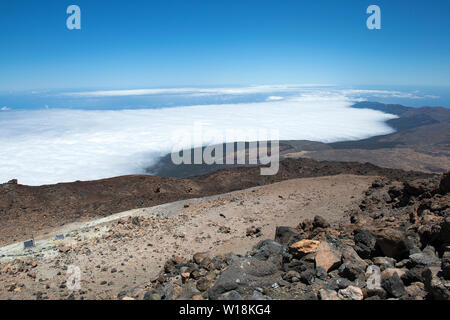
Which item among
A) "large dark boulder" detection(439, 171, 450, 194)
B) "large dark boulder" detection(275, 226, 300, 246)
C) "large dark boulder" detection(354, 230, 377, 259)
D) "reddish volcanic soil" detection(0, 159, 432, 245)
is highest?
"large dark boulder" detection(439, 171, 450, 194)

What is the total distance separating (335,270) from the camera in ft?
15.4

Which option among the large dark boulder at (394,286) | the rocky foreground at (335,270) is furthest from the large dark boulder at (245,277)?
the large dark boulder at (394,286)

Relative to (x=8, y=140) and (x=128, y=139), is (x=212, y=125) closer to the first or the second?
(x=128, y=139)

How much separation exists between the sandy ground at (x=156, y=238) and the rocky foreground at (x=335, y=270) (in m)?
1.21

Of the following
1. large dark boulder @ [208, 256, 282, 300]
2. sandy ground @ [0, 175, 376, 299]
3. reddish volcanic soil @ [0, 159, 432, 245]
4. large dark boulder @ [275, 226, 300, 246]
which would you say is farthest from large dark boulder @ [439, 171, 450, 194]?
reddish volcanic soil @ [0, 159, 432, 245]

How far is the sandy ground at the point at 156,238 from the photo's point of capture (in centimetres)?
641

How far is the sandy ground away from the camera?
6406 mm

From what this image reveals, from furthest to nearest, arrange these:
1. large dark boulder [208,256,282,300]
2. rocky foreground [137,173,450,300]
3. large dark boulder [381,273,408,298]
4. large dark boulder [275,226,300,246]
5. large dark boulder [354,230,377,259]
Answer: large dark boulder [275,226,300,246] → large dark boulder [354,230,377,259] → large dark boulder [208,256,282,300] → rocky foreground [137,173,450,300] → large dark boulder [381,273,408,298]

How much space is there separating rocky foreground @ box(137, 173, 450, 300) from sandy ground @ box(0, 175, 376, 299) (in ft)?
3.96

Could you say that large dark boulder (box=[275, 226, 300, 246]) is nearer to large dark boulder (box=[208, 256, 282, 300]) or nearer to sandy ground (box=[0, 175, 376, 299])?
sandy ground (box=[0, 175, 376, 299])

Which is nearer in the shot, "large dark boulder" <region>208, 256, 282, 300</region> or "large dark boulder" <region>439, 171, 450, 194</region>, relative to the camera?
"large dark boulder" <region>208, 256, 282, 300</region>

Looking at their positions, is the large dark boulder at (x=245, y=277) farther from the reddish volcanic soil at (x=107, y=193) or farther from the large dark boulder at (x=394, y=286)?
the reddish volcanic soil at (x=107, y=193)

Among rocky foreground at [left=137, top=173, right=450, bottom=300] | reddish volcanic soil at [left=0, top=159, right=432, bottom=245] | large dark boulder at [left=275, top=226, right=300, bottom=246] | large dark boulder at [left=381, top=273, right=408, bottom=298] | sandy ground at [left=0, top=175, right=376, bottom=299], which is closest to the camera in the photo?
large dark boulder at [left=381, top=273, right=408, bottom=298]
